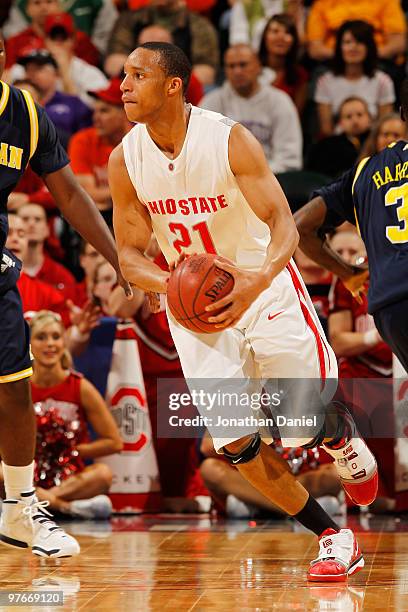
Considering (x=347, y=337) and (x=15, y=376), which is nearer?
(x=15, y=376)

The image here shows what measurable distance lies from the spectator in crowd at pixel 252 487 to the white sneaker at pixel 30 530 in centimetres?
160

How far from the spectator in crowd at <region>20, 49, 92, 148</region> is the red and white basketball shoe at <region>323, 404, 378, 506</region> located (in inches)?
206

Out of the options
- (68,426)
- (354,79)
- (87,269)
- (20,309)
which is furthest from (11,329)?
(354,79)

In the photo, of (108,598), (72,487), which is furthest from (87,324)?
(108,598)

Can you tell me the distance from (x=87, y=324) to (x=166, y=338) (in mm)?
522

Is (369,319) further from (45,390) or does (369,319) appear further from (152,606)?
(152,606)

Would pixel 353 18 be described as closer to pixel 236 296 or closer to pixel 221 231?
pixel 221 231

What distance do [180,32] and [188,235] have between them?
19.6ft

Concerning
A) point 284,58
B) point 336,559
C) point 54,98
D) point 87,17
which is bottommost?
point 336,559

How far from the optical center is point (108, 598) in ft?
13.4

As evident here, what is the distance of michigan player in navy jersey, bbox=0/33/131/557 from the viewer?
4.79m

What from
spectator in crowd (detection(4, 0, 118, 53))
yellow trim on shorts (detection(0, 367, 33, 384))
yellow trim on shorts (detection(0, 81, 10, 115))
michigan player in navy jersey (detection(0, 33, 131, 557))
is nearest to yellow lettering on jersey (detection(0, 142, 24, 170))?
michigan player in navy jersey (detection(0, 33, 131, 557))

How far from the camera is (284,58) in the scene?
9930mm

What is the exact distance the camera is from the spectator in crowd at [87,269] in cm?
744
